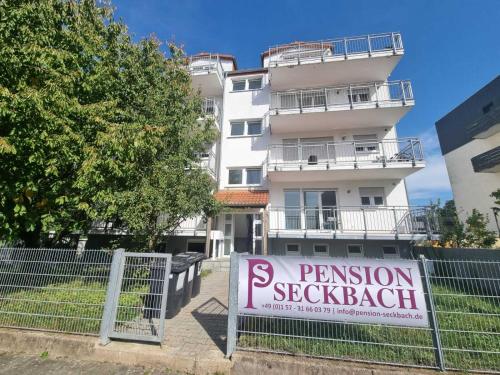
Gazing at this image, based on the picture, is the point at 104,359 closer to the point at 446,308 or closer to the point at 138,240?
the point at 138,240

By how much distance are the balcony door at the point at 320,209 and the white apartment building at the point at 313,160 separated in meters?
0.06

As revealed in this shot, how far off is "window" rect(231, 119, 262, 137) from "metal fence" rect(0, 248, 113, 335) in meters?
12.0

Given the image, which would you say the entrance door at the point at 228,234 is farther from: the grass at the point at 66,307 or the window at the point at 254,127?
the grass at the point at 66,307

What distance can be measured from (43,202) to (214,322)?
5639 mm

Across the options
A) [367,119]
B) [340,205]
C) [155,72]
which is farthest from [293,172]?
[155,72]

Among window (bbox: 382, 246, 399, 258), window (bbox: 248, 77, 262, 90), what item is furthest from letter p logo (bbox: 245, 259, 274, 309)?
window (bbox: 248, 77, 262, 90)

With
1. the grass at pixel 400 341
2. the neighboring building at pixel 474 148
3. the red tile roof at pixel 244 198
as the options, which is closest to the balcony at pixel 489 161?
the neighboring building at pixel 474 148

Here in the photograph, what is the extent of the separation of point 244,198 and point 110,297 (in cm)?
888

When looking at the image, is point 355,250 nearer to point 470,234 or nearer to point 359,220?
point 359,220

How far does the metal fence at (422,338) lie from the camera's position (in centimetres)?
339

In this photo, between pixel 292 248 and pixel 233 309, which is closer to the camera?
pixel 233 309

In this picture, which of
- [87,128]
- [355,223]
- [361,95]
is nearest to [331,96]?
[361,95]

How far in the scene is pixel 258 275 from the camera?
3.93 metres

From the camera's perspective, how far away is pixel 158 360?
3.70m
